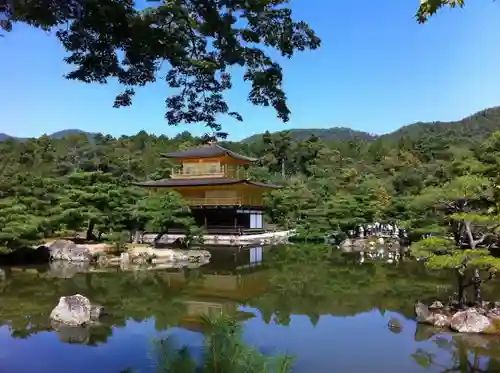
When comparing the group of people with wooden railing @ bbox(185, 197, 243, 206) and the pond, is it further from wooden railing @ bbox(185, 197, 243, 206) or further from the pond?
the pond

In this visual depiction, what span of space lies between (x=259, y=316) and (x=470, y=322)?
3359 millimetres

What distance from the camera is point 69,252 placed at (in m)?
15.8

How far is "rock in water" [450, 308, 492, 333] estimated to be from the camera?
7227 millimetres

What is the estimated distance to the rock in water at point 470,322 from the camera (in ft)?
23.7

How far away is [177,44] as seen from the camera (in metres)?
3.60

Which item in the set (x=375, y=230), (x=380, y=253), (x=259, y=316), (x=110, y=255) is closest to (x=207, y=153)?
(x=375, y=230)

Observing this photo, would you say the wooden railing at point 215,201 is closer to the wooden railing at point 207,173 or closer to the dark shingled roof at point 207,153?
the wooden railing at point 207,173

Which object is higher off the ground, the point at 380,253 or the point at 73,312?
the point at 380,253

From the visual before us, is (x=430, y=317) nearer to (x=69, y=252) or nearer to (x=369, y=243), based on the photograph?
(x=69, y=252)

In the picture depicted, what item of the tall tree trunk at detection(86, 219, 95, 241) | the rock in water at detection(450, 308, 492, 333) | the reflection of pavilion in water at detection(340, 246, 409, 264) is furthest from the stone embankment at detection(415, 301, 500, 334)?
the tall tree trunk at detection(86, 219, 95, 241)

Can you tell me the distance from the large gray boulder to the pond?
5.56 ft

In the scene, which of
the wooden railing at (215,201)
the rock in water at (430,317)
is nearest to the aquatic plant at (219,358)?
the rock in water at (430,317)

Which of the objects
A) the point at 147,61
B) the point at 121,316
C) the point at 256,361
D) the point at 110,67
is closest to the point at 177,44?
the point at 147,61

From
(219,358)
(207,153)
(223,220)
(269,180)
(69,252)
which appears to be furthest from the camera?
(269,180)
